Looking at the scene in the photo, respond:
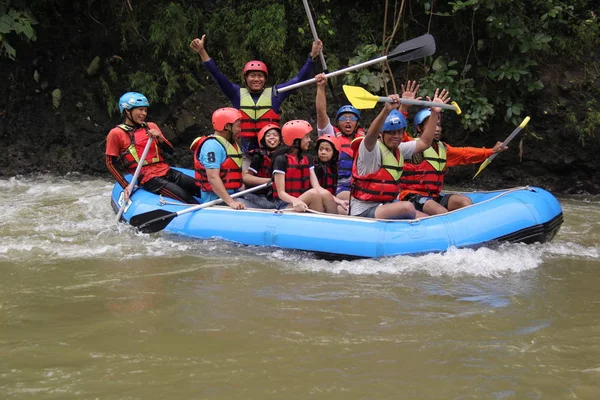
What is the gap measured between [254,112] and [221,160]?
0.82 meters

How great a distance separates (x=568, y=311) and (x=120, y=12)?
7.41 meters

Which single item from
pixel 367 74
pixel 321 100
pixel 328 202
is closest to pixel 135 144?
pixel 321 100

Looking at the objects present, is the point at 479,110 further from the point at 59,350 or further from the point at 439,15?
the point at 59,350

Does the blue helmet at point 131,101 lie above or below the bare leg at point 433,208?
above

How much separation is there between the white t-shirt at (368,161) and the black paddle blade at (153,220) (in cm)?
154

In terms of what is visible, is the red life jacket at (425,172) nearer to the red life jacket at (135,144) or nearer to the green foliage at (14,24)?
the red life jacket at (135,144)

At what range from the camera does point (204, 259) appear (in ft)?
16.1

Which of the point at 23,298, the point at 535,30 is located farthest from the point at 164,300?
the point at 535,30

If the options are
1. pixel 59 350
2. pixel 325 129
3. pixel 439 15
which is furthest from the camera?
pixel 439 15

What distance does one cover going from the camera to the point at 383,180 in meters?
4.99

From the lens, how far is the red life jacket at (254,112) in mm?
6273

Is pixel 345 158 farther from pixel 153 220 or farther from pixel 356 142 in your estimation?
pixel 153 220

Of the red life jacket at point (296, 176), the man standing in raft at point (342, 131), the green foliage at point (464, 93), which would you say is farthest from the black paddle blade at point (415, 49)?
the green foliage at point (464, 93)

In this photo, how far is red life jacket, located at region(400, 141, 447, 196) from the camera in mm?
5477
